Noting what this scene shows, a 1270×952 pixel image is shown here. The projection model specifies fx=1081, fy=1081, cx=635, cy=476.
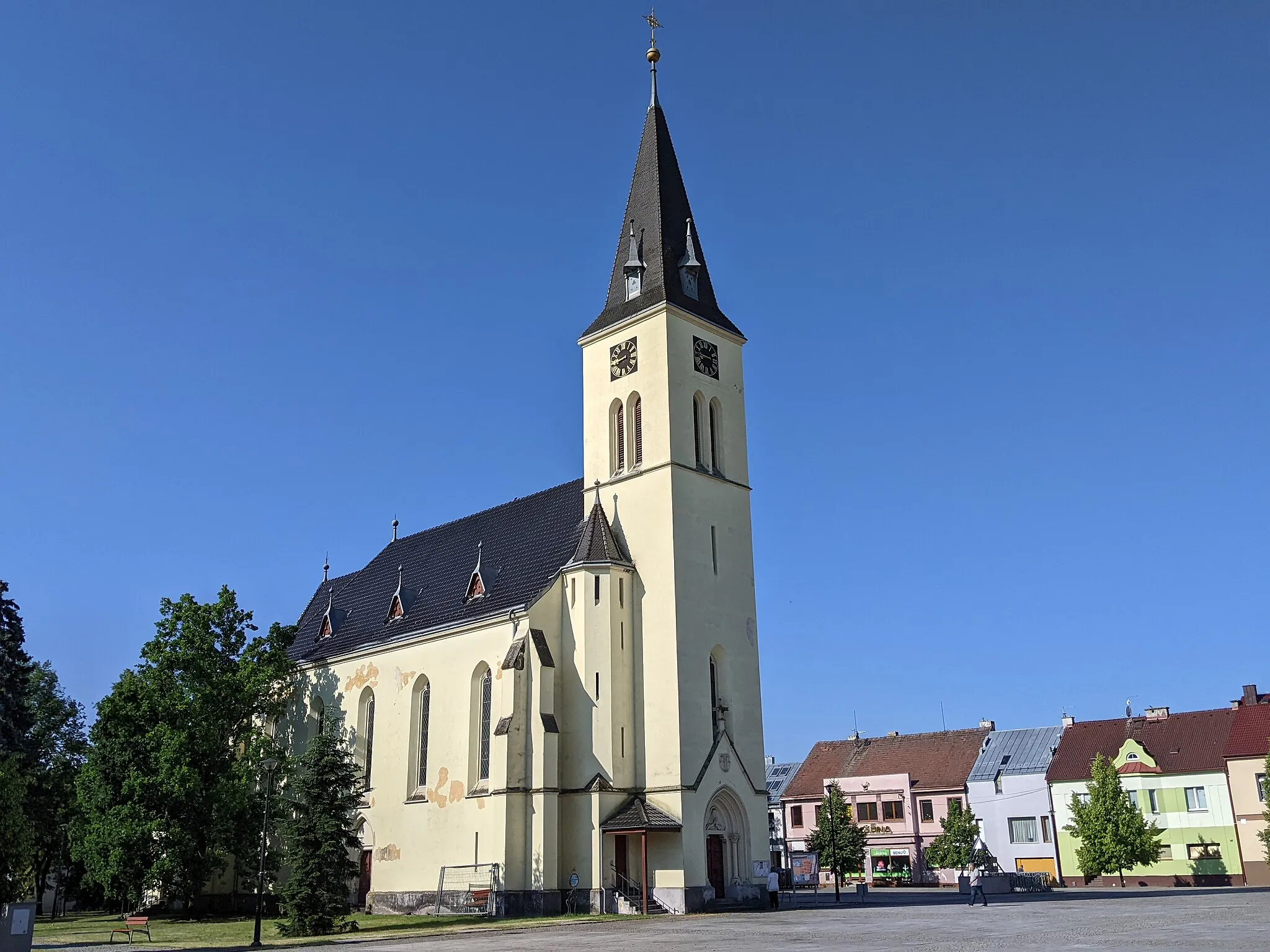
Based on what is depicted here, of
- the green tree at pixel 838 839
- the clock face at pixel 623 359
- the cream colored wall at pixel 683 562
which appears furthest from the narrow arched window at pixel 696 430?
→ the green tree at pixel 838 839

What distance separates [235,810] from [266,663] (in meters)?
5.95

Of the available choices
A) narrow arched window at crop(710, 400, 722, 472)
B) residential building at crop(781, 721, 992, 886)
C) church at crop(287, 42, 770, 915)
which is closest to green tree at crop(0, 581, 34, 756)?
church at crop(287, 42, 770, 915)

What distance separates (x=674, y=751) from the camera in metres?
35.0

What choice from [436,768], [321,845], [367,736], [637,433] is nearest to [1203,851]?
[637,433]

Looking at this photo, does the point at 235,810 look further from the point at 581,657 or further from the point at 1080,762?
the point at 1080,762

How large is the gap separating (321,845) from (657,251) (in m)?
24.3

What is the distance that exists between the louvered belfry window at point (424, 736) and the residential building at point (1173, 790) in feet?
125

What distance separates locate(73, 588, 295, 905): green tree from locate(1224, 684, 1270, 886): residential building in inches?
1926

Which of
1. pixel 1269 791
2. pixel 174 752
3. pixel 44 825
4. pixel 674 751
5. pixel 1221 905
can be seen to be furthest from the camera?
pixel 1269 791

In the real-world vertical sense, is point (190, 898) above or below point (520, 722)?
below

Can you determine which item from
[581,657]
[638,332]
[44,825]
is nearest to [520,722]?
[581,657]

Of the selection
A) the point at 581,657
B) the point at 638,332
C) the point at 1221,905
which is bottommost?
the point at 1221,905

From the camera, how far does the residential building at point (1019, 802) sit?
66.3 meters

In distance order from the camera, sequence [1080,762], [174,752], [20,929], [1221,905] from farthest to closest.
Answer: [1080,762] < [174,752] < [1221,905] < [20,929]
